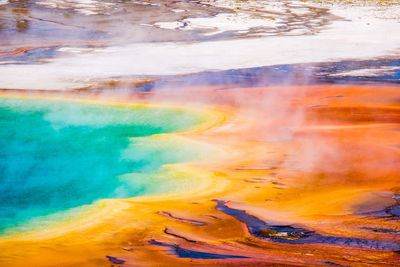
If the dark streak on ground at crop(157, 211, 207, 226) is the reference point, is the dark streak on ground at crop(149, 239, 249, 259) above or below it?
above

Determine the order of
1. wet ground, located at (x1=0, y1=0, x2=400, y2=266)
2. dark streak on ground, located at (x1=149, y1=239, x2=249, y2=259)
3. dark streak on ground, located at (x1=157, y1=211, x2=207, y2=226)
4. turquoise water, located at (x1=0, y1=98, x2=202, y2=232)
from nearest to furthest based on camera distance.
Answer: dark streak on ground, located at (x1=149, y1=239, x2=249, y2=259) < wet ground, located at (x1=0, y1=0, x2=400, y2=266) < dark streak on ground, located at (x1=157, y1=211, x2=207, y2=226) < turquoise water, located at (x1=0, y1=98, x2=202, y2=232)

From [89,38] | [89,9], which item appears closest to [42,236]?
[89,38]

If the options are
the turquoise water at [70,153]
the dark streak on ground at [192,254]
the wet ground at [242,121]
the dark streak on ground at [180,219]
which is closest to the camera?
the dark streak on ground at [192,254]

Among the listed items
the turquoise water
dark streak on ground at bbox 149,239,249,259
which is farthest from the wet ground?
the turquoise water

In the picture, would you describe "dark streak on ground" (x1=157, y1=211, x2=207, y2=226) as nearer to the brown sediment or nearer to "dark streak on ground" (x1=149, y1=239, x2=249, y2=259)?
the brown sediment

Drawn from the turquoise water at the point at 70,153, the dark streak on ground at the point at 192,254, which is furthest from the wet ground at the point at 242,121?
the turquoise water at the point at 70,153

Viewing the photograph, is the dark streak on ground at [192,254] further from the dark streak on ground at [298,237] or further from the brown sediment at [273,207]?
the dark streak on ground at [298,237]

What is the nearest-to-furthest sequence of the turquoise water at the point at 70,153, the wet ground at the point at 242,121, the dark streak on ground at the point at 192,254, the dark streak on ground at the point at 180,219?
the dark streak on ground at the point at 192,254 → the wet ground at the point at 242,121 → the dark streak on ground at the point at 180,219 → the turquoise water at the point at 70,153

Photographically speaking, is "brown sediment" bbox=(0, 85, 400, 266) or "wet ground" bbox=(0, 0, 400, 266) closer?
"brown sediment" bbox=(0, 85, 400, 266)

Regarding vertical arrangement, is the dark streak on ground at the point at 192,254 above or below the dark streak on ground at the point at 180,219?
above
